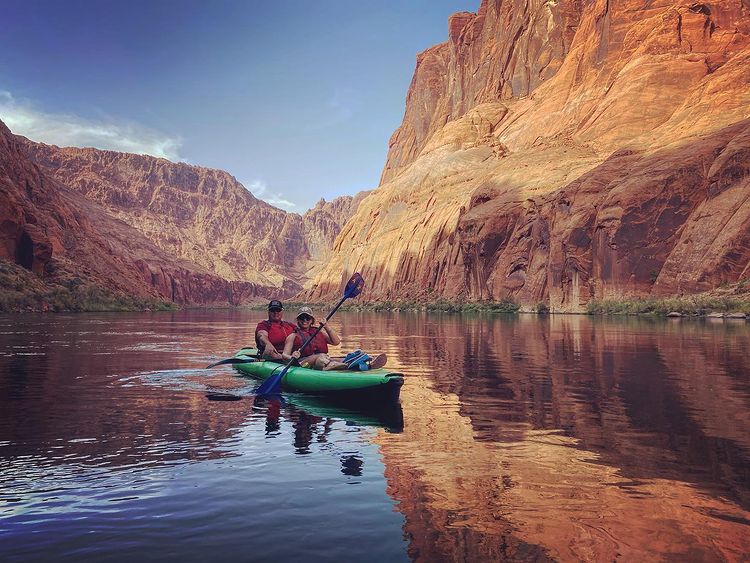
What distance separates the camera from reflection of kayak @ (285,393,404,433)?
36.7ft

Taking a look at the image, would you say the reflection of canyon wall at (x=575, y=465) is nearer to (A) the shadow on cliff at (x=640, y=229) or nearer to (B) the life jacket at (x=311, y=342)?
(B) the life jacket at (x=311, y=342)

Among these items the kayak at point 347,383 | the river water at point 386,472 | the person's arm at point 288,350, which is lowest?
the river water at point 386,472

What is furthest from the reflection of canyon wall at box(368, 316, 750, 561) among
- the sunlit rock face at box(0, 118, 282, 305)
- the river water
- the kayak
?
the sunlit rock face at box(0, 118, 282, 305)

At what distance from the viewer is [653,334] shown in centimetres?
3259

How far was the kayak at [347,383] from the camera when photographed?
11969 millimetres

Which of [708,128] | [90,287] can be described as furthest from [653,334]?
[90,287]

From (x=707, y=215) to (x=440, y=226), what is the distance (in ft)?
167

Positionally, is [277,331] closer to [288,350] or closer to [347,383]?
[288,350]

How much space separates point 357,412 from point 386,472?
180 inches

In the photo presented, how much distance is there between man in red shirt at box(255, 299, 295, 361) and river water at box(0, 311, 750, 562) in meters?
1.23

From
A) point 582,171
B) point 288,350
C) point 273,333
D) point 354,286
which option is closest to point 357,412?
point 288,350

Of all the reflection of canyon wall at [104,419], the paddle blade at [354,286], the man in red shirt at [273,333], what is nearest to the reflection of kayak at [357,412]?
the reflection of canyon wall at [104,419]

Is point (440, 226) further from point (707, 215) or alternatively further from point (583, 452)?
point (583, 452)

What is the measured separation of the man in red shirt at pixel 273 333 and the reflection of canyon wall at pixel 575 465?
3.69m
